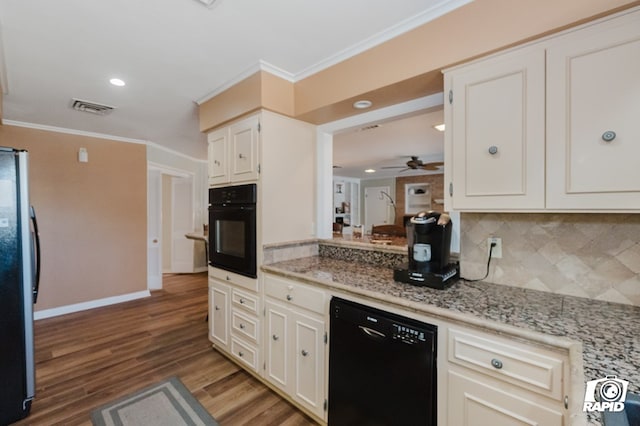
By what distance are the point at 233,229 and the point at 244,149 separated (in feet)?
2.28

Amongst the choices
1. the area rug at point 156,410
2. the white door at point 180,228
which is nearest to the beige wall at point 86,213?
the white door at point 180,228

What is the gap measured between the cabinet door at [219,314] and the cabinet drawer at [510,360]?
77.9 inches

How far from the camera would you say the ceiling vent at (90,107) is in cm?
291

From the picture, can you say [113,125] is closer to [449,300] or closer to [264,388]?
[264,388]

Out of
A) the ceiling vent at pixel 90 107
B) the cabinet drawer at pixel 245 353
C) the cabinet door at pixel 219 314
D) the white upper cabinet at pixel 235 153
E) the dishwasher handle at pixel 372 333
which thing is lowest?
the cabinet drawer at pixel 245 353

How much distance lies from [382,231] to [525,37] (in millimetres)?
4379

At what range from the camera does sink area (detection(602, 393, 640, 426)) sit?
2.05 feet

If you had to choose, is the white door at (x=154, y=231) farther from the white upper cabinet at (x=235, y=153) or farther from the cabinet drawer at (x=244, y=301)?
the cabinet drawer at (x=244, y=301)

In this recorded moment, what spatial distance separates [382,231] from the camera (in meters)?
5.56

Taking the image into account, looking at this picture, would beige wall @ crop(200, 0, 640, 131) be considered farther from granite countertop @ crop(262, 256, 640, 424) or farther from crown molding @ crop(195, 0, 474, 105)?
granite countertop @ crop(262, 256, 640, 424)

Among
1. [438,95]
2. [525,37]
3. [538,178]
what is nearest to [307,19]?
[438,95]

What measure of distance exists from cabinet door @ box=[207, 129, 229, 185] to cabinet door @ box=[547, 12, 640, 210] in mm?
2295

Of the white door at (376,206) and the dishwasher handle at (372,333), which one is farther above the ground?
the white door at (376,206)

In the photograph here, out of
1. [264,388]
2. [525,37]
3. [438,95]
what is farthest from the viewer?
[264,388]
